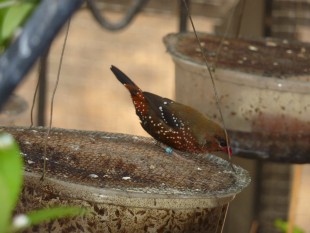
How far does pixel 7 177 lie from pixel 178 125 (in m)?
1.52

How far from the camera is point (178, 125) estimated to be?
199 centimetres

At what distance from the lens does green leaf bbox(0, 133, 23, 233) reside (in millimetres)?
472

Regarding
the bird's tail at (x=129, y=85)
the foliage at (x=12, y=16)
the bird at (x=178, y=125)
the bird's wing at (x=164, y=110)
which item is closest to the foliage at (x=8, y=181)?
the foliage at (x=12, y=16)

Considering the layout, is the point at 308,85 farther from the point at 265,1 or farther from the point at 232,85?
the point at 265,1

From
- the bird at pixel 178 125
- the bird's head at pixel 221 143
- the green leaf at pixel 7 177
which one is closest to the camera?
the green leaf at pixel 7 177

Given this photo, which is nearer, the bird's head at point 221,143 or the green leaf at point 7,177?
the green leaf at point 7,177

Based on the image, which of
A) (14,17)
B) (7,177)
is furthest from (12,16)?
(7,177)

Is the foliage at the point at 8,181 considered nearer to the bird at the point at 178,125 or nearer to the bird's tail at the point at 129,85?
the bird at the point at 178,125

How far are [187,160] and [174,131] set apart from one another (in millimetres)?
227

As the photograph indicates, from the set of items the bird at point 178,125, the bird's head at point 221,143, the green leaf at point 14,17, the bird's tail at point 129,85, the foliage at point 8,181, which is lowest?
the bird's head at point 221,143

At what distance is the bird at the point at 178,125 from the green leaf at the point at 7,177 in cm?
135

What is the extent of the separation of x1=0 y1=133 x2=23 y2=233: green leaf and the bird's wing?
1.50m

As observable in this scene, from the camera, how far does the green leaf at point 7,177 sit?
47 cm

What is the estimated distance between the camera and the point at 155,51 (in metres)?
5.91
